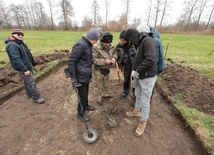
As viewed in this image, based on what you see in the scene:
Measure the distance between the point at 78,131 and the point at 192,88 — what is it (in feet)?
12.1

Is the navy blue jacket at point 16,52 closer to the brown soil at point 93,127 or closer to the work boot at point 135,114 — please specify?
the brown soil at point 93,127

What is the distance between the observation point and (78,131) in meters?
2.96

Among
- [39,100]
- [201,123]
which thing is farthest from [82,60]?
[201,123]

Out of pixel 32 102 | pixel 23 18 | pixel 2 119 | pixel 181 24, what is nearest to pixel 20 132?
pixel 2 119

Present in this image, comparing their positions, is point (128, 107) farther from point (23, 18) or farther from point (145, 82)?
point (23, 18)

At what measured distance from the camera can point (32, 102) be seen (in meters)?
4.04

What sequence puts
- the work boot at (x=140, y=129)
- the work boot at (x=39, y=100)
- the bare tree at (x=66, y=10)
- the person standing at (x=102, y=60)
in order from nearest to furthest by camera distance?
the work boot at (x=140, y=129)
the person standing at (x=102, y=60)
the work boot at (x=39, y=100)
the bare tree at (x=66, y=10)

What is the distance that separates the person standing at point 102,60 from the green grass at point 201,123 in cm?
211

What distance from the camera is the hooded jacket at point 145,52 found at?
2.24 metres

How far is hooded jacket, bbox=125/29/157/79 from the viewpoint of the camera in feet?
7.35

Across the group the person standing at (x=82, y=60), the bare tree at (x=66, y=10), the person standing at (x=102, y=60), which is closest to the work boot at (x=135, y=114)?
the person standing at (x=102, y=60)

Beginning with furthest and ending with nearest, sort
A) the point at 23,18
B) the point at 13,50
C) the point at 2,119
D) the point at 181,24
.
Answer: the point at 23,18 < the point at 181,24 < the point at 2,119 < the point at 13,50

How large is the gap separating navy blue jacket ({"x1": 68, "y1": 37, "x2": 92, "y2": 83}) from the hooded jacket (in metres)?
0.80

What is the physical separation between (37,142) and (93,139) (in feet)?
3.63
